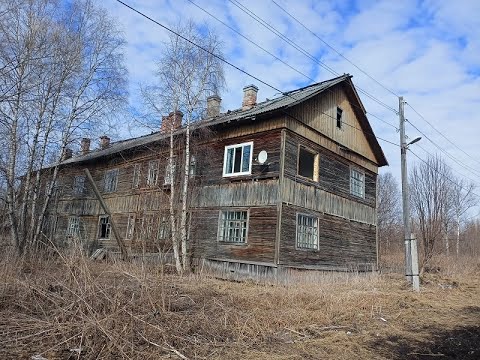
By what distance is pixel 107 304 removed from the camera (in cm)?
608

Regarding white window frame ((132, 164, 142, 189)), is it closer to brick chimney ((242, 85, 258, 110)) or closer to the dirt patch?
brick chimney ((242, 85, 258, 110))

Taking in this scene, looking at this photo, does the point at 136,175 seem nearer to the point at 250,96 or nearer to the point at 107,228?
the point at 107,228

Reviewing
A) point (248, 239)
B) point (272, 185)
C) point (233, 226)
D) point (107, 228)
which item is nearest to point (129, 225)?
point (107, 228)

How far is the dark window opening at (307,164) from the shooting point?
17.7 m

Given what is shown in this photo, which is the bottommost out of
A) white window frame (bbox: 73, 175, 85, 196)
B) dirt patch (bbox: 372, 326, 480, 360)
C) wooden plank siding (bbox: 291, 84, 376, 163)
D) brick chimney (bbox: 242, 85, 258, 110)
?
dirt patch (bbox: 372, 326, 480, 360)

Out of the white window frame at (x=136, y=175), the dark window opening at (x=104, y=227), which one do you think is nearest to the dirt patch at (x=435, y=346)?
the white window frame at (x=136, y=175)

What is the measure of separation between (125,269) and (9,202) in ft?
32.6

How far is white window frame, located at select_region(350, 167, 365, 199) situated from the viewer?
2008 centimetres

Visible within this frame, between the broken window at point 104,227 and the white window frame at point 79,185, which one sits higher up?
the white window frame at point 79,185

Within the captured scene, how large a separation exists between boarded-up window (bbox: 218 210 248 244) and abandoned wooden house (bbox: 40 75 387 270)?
4 centimetres

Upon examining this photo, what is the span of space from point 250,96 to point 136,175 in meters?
8.11

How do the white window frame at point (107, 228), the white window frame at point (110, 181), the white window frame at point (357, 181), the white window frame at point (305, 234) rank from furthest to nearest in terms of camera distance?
the white window frame at point (110, 181), the white window frame at point (107, 228), the white window frame at point (357, 181), the white window frame at point (305, 234)

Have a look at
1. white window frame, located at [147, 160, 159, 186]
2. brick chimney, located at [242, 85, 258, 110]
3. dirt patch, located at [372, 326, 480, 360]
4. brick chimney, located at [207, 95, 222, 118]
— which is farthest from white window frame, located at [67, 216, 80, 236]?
dirt patch, located at [372, 326, 480, 360]

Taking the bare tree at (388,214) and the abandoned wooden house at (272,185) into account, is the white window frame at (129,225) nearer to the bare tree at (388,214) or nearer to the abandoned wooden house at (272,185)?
the abandoned wooden house at (272,185)
